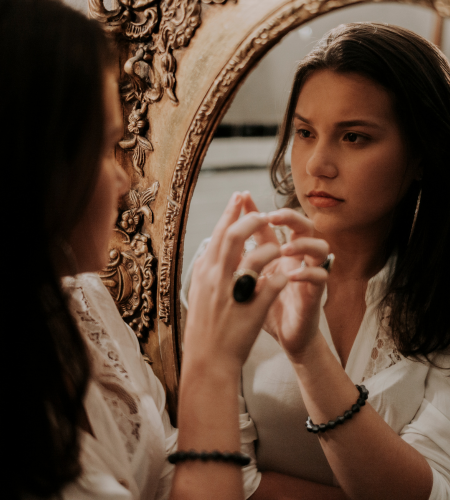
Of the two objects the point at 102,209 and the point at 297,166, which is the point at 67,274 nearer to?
Result: the point at 102,209

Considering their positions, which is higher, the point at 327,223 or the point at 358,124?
the point at 358,124

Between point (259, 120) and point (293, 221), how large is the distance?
184 mm

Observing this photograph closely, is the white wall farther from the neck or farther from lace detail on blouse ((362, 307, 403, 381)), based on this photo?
lace detail on blouse ((362, 307, 403, 381))

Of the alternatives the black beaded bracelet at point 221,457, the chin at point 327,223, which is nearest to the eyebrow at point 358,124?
the chin at point 327,223

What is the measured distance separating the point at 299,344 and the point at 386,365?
0.47 feet

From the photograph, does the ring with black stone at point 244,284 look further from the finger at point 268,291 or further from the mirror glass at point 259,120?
the mirror glass at point 259,120

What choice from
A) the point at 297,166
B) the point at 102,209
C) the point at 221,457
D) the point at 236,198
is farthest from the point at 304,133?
the point at 221,457

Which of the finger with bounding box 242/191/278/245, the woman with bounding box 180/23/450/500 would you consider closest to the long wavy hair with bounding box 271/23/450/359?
the woman with bounding box 180/23/450/500

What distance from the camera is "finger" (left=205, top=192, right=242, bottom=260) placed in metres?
0.43

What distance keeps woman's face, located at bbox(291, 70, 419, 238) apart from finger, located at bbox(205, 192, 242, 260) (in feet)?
0.39

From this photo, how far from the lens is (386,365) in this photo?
1.82ft

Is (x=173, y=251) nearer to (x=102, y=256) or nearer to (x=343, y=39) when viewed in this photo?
(x=102, y=256)

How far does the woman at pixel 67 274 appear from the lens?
374 millimetres

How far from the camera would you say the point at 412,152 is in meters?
0.51
